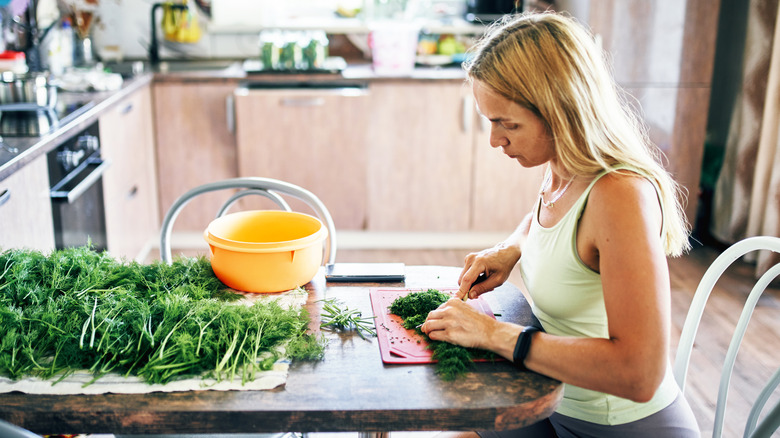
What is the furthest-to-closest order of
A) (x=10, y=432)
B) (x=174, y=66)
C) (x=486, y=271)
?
(x=174, y=66), (x=486, y=271), (x=10, y=432)

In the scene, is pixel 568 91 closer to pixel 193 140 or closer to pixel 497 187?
pixel 497 187

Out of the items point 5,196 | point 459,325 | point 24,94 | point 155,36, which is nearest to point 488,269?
point 459,325

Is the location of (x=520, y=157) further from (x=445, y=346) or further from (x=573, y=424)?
(x=573, y=424)

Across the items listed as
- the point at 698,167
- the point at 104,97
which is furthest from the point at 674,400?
the point at 698,167

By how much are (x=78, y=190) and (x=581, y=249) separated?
1.82 meters

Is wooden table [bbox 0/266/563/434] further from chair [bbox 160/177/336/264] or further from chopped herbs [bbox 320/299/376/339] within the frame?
chair [bbox 160/177/336/264]

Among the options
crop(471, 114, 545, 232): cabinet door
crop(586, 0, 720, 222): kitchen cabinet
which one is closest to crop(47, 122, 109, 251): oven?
crop(471, 114, 545, 232): cabinet door

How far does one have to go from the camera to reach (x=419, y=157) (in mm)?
3736

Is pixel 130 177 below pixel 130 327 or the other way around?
below

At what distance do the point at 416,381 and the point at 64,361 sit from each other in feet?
1.70

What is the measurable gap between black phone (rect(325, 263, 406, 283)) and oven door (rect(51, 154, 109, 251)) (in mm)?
1135

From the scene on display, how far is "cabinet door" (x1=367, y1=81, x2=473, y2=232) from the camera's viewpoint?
3.64 meters

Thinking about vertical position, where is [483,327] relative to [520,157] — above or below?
below

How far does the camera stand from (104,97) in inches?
115
